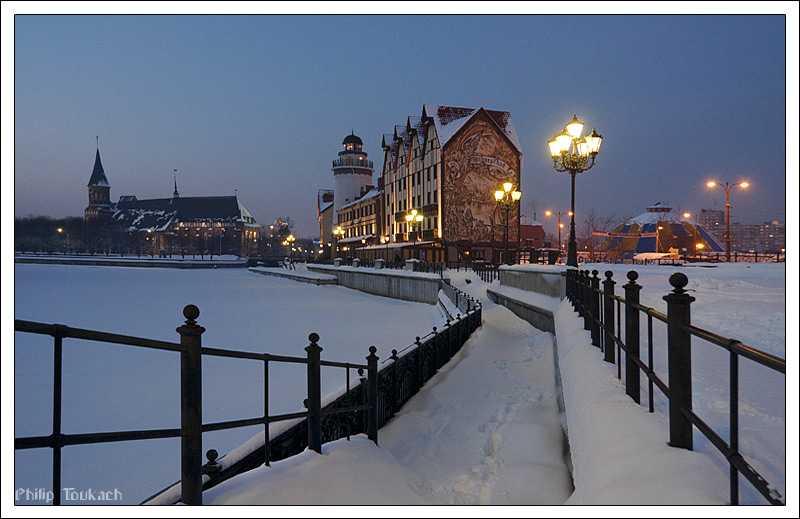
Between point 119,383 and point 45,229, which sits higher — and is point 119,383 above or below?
below

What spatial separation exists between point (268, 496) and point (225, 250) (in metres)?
138

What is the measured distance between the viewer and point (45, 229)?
115m

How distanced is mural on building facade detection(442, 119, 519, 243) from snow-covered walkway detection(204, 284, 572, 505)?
3263cm

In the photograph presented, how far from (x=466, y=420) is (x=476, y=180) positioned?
37.5m

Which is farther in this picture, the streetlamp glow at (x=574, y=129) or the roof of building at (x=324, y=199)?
the roof of building at (x=324, y=199)

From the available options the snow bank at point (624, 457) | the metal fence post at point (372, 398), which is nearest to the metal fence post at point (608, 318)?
the snow bank at point (624, 457)

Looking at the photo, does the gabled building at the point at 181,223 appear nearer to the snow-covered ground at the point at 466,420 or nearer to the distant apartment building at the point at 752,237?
the distant apartment building at the point at 752,237

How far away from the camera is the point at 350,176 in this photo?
81438 millimetres

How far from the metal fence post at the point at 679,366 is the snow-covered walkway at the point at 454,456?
99.3 inches

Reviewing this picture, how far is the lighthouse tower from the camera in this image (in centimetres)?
8119

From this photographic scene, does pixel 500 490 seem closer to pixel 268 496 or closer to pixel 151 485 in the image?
pixel 268 496

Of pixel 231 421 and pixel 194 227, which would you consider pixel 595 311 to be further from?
pixel 194 227

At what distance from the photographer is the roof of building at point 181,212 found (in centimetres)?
13638

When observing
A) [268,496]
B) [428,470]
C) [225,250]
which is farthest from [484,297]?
[225,250]
